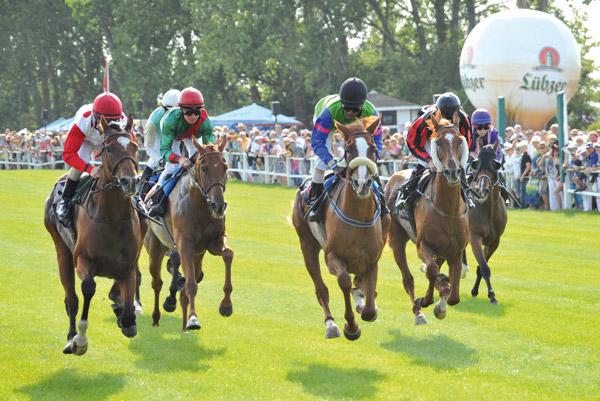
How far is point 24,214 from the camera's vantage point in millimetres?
26734

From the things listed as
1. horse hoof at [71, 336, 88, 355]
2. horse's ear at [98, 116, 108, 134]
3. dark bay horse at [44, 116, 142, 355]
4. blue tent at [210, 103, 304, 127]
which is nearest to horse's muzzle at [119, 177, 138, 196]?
dark bay horse at [44, 116, 142, 355]

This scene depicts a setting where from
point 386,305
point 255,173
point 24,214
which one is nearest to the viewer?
point 386,305

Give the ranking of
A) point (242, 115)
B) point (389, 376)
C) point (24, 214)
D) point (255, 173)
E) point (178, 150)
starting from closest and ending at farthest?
point (389, 376)
point (178, 150)
point (24, 214)
point (255, 173)
point (242, 115)

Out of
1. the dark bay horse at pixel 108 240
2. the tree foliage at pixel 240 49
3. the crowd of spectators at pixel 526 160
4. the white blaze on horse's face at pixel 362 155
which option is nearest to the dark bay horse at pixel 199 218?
the dark bay horse at pixel 108 240

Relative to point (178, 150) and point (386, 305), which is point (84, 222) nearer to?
point (178, 150)

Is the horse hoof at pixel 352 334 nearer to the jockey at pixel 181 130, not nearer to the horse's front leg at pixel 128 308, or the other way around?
the horse's front leg at pixel 128 308

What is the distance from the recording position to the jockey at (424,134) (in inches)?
492

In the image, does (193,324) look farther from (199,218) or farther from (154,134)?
(154,134)

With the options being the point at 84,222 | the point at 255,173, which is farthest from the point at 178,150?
the point at 255,173

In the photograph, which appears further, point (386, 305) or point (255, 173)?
point (255, 173)

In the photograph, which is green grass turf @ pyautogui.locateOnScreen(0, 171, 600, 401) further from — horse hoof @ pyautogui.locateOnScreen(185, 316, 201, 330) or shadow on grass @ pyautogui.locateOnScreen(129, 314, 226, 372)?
horse hoof @ pyautogui.locateOnScreen(185, 316, 201, 330)

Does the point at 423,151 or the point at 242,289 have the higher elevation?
the point at 423,151

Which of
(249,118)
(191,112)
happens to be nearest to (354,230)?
(191,112)

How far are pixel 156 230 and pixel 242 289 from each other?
2737 millimetres
